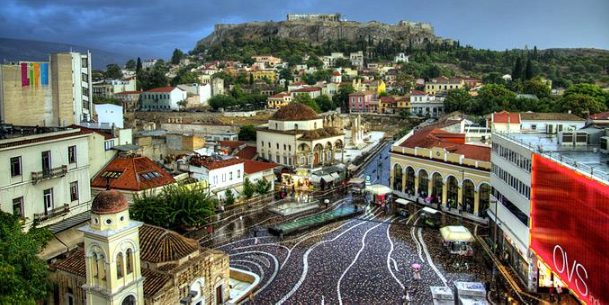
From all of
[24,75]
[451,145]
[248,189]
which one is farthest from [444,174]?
[24,75]

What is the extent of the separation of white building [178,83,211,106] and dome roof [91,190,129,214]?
85.4 meters

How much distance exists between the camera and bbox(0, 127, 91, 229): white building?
2128 centimetres

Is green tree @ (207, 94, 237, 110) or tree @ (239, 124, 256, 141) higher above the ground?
green tree @ (207, 94, 237, 110)

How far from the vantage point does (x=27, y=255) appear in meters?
15.1

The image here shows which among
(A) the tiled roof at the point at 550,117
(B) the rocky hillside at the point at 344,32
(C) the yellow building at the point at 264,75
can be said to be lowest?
(A) the tiled roof at the point at 550,117

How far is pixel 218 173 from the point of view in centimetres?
3600

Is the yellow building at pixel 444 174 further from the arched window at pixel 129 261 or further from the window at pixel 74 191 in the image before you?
the arched window at pixel 129 261

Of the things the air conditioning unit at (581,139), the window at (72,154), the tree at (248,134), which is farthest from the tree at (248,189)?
the tree at (248,134)

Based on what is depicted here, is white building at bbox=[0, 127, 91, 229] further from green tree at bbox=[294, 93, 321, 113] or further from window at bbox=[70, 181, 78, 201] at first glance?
green tree at bbox=[294, 93, 321, 113]

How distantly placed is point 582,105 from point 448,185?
115 feet

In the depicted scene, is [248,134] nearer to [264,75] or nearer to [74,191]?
[74,191]

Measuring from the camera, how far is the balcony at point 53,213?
73.7 feet

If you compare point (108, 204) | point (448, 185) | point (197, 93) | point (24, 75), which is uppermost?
point (197, 93)

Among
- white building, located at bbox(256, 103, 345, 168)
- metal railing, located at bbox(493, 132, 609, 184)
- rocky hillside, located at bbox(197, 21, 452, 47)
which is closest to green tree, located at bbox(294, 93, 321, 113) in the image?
white building, located at bbox(256, 103, 345, 168)
